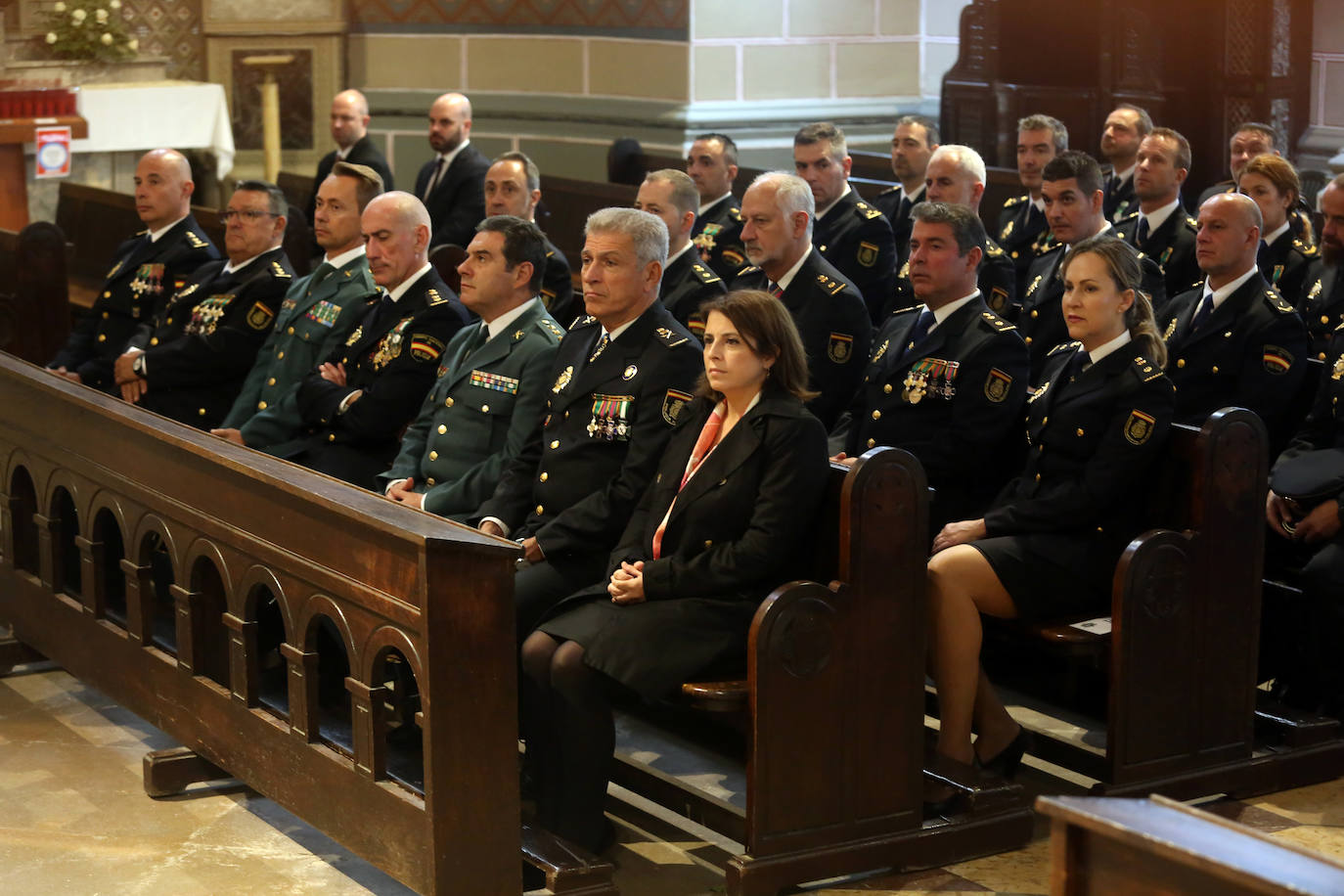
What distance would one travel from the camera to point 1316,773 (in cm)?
374

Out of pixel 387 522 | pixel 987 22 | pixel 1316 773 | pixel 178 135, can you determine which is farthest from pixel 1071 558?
pixel 178 135

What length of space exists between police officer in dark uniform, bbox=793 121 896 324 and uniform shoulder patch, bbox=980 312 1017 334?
1612mm

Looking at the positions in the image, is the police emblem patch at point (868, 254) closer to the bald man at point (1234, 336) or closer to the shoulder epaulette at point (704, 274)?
the shoulder epaulette at point (704, 274)

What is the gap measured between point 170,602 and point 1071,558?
2.44 m

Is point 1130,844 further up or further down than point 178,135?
further down

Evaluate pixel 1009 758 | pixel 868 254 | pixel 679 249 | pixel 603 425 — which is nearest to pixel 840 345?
pixel 679 249

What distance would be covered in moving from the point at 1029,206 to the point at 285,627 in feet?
12.1

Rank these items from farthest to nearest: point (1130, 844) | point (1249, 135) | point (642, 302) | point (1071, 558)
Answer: point (1249, 135) < point (642, 302) < point (1071, 558) < point (1130, 844)

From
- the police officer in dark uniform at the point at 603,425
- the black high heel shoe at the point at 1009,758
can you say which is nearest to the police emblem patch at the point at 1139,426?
the black high heel shoe at the point at 1009,758

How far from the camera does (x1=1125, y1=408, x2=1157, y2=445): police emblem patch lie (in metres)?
3.53

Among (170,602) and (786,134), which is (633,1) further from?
(170,602)

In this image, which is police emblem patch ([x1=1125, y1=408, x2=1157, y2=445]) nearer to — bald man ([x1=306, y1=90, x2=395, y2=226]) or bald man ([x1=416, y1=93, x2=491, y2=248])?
bald man ([x1=416, y1=93, x2=491, y2=248])

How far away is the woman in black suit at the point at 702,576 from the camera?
3.28 m

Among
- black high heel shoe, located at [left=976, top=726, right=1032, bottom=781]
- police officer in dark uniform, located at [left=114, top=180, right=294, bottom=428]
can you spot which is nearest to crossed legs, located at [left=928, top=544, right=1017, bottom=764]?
black high heel shoe, located at [left=976, top=726, right=1032, bottom=781]
